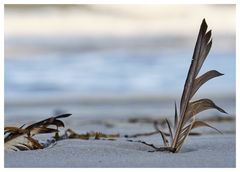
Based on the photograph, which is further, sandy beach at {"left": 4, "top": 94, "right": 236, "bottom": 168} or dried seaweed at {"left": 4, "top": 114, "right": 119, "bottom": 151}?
dried seaweed at {"left": 4, "top": 114, "right": 119, "bottom": 151}

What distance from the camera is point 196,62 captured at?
351cm

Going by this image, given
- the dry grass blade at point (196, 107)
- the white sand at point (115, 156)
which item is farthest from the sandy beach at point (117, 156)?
the dry grass blade at point (196, 107)

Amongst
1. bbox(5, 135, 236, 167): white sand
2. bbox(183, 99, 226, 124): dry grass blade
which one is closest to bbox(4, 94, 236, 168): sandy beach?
bbox(5, 135, 236, 167): white sand

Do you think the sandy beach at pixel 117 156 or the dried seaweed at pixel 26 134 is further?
the dried seaweed at pixel 26 134

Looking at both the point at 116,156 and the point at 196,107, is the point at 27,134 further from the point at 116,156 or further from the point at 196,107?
the point at 196,107

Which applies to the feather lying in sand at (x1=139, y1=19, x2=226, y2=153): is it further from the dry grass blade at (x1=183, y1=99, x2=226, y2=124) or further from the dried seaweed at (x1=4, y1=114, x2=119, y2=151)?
the dried seaweed at (x1=4, y1=114, x2=119, y2=151)

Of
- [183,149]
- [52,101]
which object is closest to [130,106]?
[52,101]

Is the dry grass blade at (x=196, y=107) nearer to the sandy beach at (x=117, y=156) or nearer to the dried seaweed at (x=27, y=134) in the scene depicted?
the sandy beach at (x=117, y=156)

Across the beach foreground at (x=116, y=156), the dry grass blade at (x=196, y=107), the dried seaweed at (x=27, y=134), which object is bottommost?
the beach foreground at (x=116, y=156)

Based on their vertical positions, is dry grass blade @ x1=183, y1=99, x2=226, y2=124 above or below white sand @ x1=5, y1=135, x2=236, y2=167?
above

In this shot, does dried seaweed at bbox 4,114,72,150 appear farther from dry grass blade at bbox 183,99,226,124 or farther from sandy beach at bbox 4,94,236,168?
dry grass blade at bbox 183,99,226,124

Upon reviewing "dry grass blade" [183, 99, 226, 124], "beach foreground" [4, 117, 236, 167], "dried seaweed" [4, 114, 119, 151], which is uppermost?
"dry grass blade" [183, 99, 226, 124]

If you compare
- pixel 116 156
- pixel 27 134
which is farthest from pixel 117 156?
pixel 27 134

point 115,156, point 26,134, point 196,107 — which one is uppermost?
point 196,107
